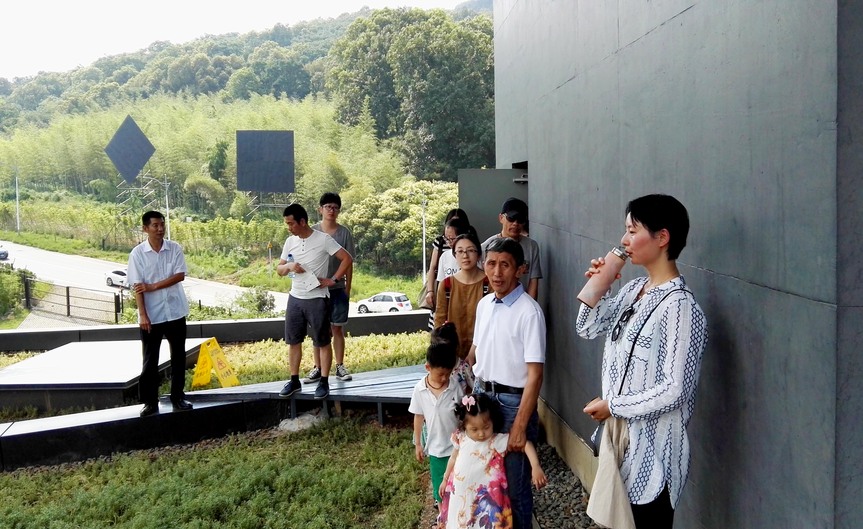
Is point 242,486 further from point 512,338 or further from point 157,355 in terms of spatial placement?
point 512,338

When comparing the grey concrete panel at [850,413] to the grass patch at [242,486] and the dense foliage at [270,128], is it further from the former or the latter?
the dense foliage at [270,128]

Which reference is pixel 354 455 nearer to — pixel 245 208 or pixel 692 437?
pixel 692 437

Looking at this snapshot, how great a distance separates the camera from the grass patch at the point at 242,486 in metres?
4.13

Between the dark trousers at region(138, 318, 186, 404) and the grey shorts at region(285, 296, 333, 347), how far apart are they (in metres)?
0.82

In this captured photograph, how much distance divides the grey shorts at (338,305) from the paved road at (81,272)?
1653cm

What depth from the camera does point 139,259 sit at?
5.50 meters

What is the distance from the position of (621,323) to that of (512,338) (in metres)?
0.79

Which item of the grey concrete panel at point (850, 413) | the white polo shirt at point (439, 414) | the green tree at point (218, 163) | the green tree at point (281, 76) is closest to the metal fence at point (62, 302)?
the green tree at point (218, 163)

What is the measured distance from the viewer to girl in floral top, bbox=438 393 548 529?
3070 millimetres

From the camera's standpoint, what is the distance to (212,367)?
6.96 m

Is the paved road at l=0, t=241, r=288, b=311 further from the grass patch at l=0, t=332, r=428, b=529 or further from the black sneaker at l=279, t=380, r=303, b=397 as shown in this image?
the grass patch at l=0, t=332, r=428, b=529

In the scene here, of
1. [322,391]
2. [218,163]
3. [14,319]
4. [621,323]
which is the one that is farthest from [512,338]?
[218,163]

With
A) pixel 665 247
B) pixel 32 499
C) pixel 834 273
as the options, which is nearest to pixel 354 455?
pixel 32 499

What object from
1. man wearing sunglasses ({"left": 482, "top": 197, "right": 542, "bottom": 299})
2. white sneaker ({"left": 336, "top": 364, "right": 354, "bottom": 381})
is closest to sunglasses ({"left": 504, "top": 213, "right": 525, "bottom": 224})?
man wearing sunglasses ({"left": 482, "top": 197, "right": 542, "bottom": 299})
